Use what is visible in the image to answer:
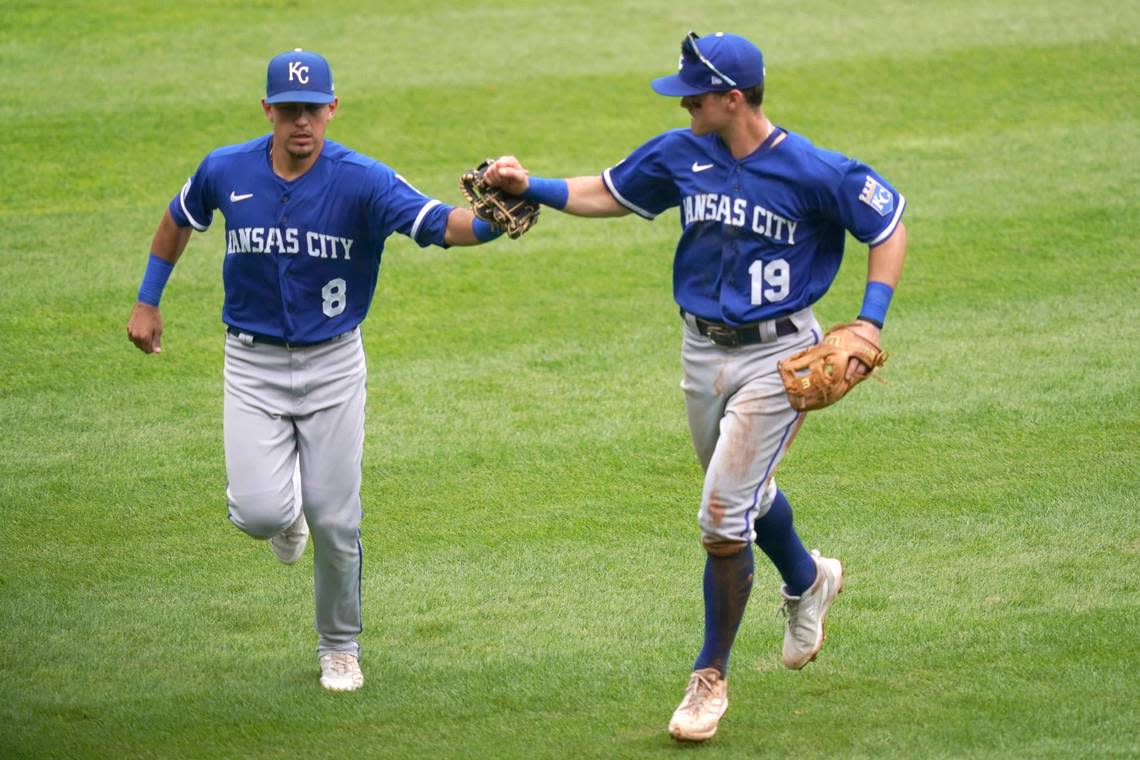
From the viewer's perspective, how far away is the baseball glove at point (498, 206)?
16.5 ft

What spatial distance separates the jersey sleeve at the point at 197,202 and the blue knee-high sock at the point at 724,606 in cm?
207

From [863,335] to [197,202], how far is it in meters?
2.26

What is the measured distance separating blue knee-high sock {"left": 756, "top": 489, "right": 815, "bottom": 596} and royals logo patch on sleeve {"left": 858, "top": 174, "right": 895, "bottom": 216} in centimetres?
97

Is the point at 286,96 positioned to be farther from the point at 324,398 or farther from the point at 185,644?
the point at 185,644

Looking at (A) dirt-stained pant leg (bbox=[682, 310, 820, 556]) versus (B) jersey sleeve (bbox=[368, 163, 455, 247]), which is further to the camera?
(B) jersey sleeve (bbox=[368, 163, 455, 247])

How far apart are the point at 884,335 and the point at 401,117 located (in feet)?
15.6

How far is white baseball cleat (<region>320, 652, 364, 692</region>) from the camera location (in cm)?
518

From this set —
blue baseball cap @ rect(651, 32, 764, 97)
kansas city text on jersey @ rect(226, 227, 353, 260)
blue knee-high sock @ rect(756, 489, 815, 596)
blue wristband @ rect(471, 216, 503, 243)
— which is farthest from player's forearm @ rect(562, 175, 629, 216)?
blue knee-high sock @ rect(756, 489, 815, 596)

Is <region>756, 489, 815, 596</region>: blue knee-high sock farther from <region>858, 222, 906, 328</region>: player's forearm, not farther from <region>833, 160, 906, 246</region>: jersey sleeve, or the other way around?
<region>833, 160, 906, 246</region>: jersey sleeve

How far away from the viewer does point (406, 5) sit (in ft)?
47.3

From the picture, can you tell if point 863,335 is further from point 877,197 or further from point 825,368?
point 877,197

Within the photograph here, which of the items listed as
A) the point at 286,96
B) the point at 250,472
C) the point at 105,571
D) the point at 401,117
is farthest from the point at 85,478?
the point at 401,117

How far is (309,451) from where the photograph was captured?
5.21 metres

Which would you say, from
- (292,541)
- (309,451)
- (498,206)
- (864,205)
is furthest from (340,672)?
(864,205)
